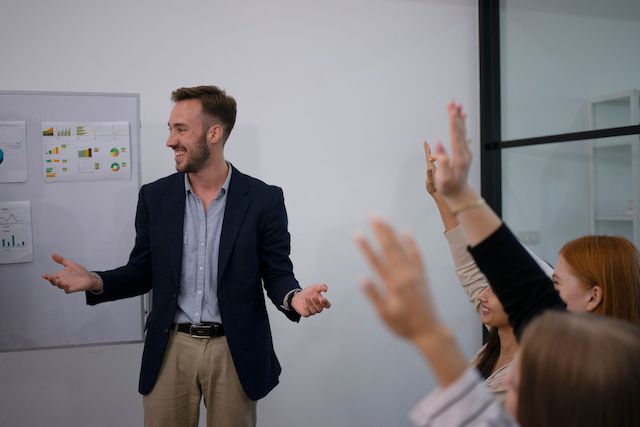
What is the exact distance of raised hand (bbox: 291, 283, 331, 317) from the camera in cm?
Result: 193

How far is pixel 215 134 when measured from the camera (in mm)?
2420

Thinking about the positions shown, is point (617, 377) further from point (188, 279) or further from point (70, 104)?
point (70, 104)

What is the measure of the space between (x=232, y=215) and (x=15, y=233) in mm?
1063

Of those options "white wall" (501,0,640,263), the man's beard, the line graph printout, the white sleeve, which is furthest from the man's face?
"white wall" (501,0,640,263)

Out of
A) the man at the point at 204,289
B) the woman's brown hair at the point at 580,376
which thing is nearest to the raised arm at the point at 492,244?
the woman's brown hair at the point at 580,376

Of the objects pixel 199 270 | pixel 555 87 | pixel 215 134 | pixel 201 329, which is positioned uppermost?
pixel 555 87

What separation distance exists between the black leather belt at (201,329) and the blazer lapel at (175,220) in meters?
0.17

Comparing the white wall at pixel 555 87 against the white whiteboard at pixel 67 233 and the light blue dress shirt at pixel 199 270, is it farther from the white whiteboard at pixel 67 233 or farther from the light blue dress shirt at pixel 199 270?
the white whiteboard at pixel 67 233

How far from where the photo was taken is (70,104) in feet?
8.75

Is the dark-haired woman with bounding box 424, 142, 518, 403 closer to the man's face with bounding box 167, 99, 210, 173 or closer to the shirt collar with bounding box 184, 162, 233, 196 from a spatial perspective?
the shirt collar with bounding box 184, 162, 233, 196

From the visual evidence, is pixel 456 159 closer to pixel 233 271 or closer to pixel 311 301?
pixel 311 301

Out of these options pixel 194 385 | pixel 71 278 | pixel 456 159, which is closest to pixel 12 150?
pixel 71 278

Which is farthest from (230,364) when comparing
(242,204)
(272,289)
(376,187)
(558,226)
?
(558,226)

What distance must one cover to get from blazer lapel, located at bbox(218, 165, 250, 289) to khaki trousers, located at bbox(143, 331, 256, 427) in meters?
0.27
